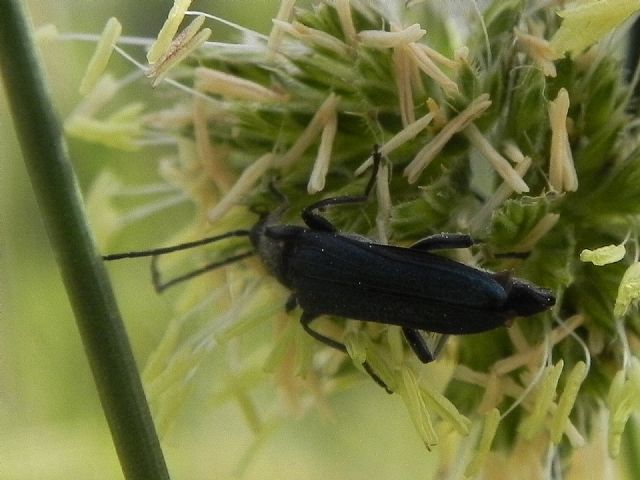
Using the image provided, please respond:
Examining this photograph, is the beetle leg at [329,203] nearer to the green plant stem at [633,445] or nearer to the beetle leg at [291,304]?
the beetle leg at [291,304]

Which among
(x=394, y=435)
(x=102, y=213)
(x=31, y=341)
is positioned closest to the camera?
(x=102, y=213)

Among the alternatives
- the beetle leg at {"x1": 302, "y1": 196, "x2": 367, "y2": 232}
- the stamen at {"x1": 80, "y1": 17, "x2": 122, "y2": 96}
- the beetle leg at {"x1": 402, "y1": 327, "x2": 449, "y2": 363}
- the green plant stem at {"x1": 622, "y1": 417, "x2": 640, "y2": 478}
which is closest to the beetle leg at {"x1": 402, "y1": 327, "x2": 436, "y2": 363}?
the beetle leg at {"x1": 402, "y1": 327, "x2": 449, "y2": 363}

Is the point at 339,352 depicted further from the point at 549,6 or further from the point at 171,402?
the point at 549,6

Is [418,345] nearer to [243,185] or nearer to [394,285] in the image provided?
[394,285]

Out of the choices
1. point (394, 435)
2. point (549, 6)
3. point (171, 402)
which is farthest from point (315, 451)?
point (549, 6)

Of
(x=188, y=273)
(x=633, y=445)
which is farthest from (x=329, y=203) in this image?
(x=633, y=445)

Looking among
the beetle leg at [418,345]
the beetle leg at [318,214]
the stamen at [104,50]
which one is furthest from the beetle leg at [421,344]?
the stamen at [104,50]
